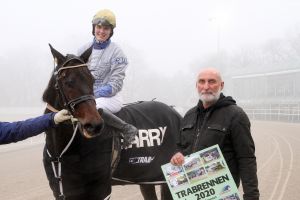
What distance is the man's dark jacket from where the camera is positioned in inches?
112

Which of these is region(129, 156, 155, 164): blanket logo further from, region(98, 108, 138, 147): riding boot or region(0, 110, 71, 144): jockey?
region(0, 110, 71, 144): jockey

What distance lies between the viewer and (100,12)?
4.15 metres

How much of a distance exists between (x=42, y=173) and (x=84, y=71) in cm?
694

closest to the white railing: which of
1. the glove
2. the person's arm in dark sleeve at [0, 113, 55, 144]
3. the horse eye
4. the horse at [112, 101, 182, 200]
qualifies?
the horse at [112, 101, 182, 200]

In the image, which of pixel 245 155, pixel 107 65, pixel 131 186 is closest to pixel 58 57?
pixel 107 65

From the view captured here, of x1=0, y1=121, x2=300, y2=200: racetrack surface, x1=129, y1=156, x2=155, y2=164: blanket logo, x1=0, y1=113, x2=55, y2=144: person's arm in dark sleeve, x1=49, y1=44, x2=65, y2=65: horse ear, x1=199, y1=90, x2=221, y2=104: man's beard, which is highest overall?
x1=49, y1=44, x2=65, y2=65: horse ear

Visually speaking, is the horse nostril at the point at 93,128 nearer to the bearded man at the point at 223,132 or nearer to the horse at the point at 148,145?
the bearded man at the point at 223,132

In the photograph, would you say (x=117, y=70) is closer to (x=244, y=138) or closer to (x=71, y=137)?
(x=71, y=137)

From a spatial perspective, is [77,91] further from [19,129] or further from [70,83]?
[19,129]

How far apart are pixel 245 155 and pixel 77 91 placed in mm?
1335

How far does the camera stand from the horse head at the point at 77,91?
2859mm

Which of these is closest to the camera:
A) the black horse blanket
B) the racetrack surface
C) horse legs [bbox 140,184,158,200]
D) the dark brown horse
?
the dark brown horse

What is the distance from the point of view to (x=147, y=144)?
4543mm

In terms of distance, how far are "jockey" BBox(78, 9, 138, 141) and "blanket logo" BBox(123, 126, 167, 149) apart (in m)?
0.40
